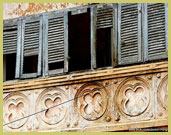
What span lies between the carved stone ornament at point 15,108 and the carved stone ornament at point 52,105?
360 mm

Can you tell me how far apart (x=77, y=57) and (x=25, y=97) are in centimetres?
322

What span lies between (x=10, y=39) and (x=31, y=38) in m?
0.55

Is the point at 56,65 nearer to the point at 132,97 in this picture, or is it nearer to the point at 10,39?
the point at 10,39

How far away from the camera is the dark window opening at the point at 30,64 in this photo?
1714 cm

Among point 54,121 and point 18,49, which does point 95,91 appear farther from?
point 18,49

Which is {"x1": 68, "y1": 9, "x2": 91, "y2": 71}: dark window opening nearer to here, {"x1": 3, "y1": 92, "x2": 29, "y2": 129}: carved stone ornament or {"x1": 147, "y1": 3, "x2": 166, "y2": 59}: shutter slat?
{"x1": 3, "y1": 92, "x2": 29, "y2": 129}: carved stone ornament

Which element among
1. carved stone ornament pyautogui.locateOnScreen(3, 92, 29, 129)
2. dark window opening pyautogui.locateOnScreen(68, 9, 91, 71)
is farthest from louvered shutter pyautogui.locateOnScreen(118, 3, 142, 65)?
dark window opening pyautogui.locateOnScreen(68, 9, 91, 71)

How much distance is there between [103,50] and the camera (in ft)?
61.3

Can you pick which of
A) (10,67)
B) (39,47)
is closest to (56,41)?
(39,47)

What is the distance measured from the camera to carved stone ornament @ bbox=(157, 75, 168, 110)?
15.0 meters

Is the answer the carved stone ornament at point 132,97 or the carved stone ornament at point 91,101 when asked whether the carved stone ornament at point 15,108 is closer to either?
the carved stone ornament at point 91,101

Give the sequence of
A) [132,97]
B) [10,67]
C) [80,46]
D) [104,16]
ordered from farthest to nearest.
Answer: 1. [80,46]
2. [10,67]
3. [104,16]
4. [132,97]

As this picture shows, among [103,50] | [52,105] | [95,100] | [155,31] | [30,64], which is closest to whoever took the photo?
[155,31]

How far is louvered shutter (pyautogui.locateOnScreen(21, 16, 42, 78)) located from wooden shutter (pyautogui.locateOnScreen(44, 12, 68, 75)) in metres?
0.19
